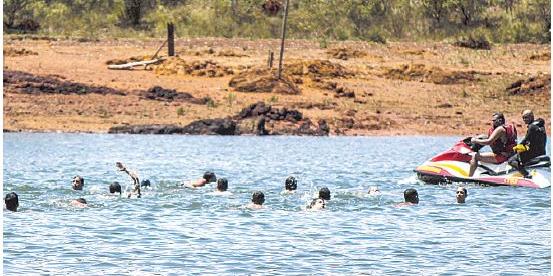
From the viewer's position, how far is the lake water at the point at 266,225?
55.2 feet

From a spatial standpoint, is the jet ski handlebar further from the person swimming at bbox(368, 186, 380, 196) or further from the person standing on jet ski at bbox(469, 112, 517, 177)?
the person swimming at bbox(368, 186, 380, 196)

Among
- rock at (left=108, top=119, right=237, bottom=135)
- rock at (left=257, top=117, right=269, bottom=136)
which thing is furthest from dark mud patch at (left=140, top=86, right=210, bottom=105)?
rock at (left=257, top=117, right=269, bottom=136)

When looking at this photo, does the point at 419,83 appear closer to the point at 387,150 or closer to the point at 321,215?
the point at 387,150

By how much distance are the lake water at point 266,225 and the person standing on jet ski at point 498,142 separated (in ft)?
1.80

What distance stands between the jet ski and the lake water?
176mm

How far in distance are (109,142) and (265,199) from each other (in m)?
17.7

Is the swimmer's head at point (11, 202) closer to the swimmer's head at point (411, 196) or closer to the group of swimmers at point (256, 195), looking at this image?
the group of swimmers at point (256, 195)

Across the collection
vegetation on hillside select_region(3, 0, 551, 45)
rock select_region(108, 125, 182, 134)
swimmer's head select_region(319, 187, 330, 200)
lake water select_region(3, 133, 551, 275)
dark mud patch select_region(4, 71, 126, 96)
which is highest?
vegetation on hillside select_region(3, 0, 551, 45)

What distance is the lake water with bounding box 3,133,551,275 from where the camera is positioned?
1683 centimetres

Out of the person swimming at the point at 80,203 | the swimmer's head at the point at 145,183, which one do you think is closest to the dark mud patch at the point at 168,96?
the swimmer's head at the point at 145,183

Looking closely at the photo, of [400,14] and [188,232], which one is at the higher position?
[400,14]

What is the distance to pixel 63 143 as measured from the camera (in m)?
41.2

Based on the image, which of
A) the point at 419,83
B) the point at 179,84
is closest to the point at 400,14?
the point at 419,83

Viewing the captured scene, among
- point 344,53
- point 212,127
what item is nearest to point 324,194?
point 212,127
